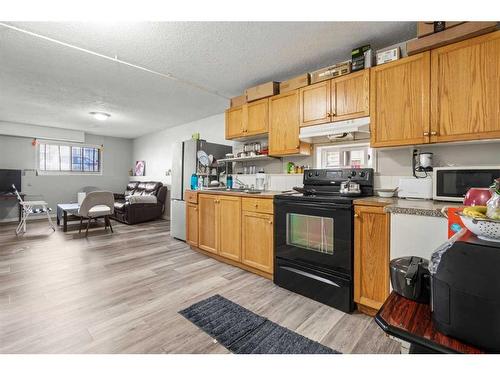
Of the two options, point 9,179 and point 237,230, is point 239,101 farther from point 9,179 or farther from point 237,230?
point 9,179

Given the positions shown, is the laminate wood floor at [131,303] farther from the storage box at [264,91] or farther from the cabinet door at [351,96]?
the storage box at [264,91]

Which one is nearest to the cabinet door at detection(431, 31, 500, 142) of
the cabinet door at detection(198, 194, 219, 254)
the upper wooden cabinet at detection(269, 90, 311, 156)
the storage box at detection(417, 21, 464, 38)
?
the storage box at detection(417, 21, 464, 38)

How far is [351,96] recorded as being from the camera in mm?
2293

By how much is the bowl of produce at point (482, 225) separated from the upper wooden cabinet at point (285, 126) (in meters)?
2.09

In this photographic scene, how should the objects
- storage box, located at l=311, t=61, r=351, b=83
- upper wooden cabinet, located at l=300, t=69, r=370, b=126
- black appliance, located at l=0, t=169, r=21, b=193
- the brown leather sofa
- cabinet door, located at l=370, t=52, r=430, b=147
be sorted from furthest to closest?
the brown leather sofa < black appliance, located at l=0, t=169, r=21, b=193 < storage box, located at l=311, t=61, r=351, b=83 < upper wooden cabinet, located at l=300, t=69, r=370, b=126 < cabinet door, located at l=370, t=52, r=430, b=147

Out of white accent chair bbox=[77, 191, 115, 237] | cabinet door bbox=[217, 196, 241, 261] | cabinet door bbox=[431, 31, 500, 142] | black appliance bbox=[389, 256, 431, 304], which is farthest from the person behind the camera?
white accent chair bbox=[77, 191, 115, 237]

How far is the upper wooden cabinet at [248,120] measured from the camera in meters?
3.04

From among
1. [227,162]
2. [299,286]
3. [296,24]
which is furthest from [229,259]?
[296,24]

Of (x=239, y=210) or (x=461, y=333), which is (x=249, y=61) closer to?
(x=239, y=210)

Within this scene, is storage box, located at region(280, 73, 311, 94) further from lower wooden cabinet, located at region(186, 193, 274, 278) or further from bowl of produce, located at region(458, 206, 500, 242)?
bowl of produce, located at region(458, 206, 500, 242)

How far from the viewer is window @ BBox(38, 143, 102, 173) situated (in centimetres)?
632

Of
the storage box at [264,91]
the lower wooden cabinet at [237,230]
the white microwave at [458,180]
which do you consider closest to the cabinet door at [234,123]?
the storage box at [264,91]

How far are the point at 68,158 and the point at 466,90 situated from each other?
27.6ft

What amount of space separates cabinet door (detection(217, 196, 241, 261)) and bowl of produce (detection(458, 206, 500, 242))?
7.37ft
